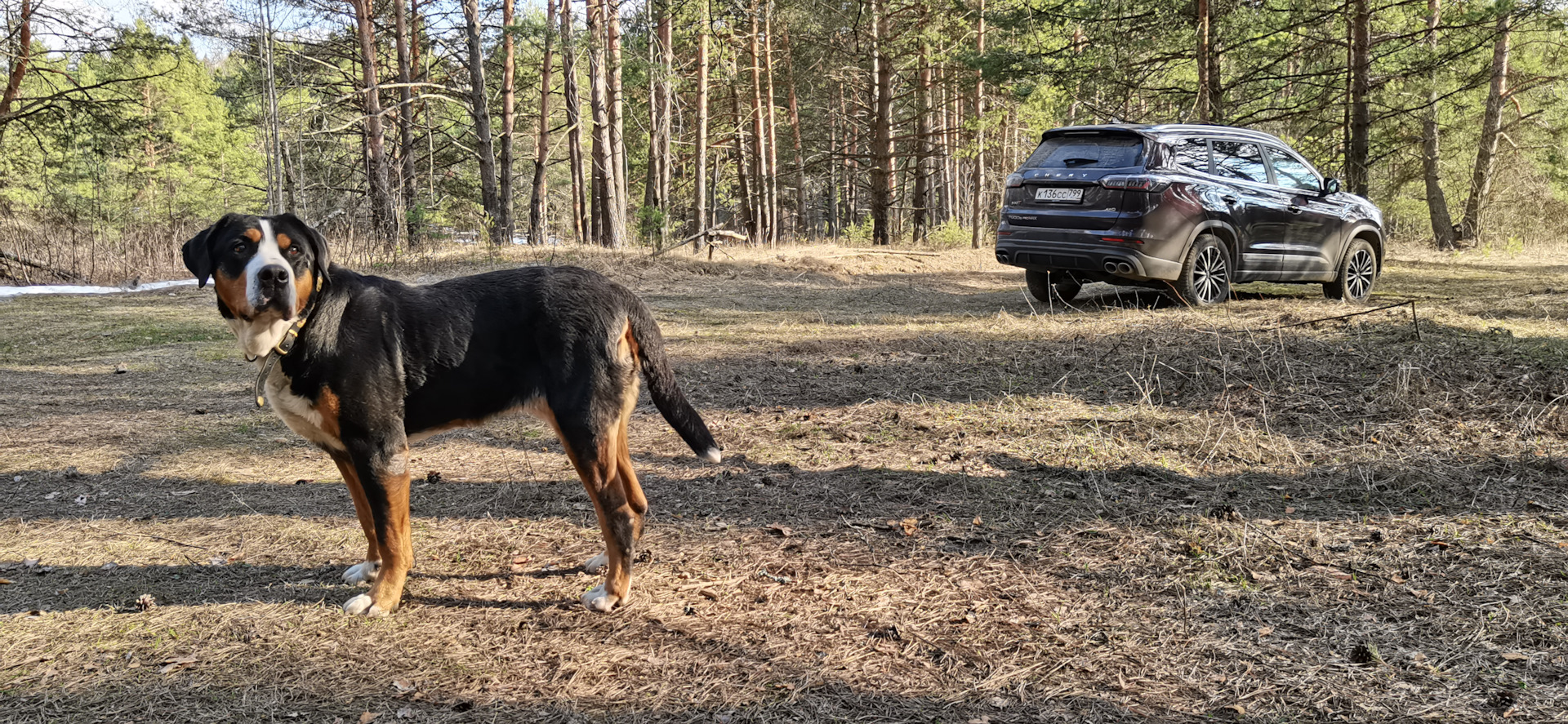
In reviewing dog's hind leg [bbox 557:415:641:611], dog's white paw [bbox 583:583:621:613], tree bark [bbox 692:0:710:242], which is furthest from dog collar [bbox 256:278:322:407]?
tree bark [bbox 692:0:710:242]

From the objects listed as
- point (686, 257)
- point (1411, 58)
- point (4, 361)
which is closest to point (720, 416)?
point (4, 361)

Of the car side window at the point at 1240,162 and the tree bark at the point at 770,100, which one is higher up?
the tree bark at the point at 770,100

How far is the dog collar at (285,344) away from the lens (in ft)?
10.4

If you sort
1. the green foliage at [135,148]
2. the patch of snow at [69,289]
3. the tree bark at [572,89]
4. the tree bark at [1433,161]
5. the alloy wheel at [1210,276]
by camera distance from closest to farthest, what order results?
the alloy wheel at [1210,276]
the patch of snow at [69,289]
the green foliage at [135,148]
the tree bark at [572,89]
the tree bark at [1433,161]

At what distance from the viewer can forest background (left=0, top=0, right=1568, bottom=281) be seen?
609 inches

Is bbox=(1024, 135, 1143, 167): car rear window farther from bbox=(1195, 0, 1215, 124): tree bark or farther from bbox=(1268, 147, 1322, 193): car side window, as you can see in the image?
bbox=(1195, 0, 1215, 124): tree bark

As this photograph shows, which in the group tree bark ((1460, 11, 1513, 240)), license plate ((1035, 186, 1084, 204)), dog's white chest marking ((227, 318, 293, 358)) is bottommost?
dog's white chest marking ((227, 318, 293, 358))

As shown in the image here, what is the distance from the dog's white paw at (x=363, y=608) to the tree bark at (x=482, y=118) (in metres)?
15.1

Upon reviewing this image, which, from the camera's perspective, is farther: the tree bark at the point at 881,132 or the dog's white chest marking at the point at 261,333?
the tree bark at the point at 881,132

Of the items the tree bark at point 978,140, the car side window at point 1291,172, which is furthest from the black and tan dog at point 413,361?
the tree bark at point 978,140

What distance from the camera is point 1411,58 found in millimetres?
18438

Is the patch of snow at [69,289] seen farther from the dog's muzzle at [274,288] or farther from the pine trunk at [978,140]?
the pine trunk at [978,140]

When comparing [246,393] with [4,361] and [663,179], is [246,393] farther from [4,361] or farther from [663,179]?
[663,179]

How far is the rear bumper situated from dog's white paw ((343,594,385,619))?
8.17m
